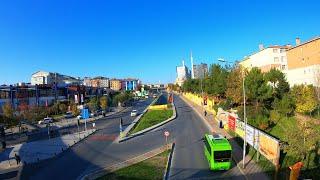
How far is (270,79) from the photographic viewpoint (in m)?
63.8

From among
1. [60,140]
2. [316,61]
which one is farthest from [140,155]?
[316,61]

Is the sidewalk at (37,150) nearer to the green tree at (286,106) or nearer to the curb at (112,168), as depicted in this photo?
the curb at (112,168)

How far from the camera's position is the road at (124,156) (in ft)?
102

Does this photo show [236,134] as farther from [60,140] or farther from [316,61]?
[316,61]

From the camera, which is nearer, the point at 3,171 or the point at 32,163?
the point at 3,171

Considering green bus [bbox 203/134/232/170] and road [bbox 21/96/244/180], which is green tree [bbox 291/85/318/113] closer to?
road [bbox 21/96/244/180]

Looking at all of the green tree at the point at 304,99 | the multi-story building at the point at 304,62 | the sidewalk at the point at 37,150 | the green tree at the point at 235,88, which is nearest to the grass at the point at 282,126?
the green tree at the point at 304,99

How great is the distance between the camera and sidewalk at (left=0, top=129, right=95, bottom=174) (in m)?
42.6

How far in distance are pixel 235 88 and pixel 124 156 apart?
122 ft

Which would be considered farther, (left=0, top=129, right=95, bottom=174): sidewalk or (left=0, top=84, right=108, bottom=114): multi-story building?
(left=0, top=84, right=108, bottom=114): multi-story building

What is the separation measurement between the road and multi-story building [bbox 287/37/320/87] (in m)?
27.8

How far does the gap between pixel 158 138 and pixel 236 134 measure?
1087 centimetres

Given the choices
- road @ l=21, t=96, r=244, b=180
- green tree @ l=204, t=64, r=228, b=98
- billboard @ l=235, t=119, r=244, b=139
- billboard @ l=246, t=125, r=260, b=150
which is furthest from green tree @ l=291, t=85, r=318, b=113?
green tree @ l=204, t=64, r=228, b=98

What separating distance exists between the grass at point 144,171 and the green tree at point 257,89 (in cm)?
2619
